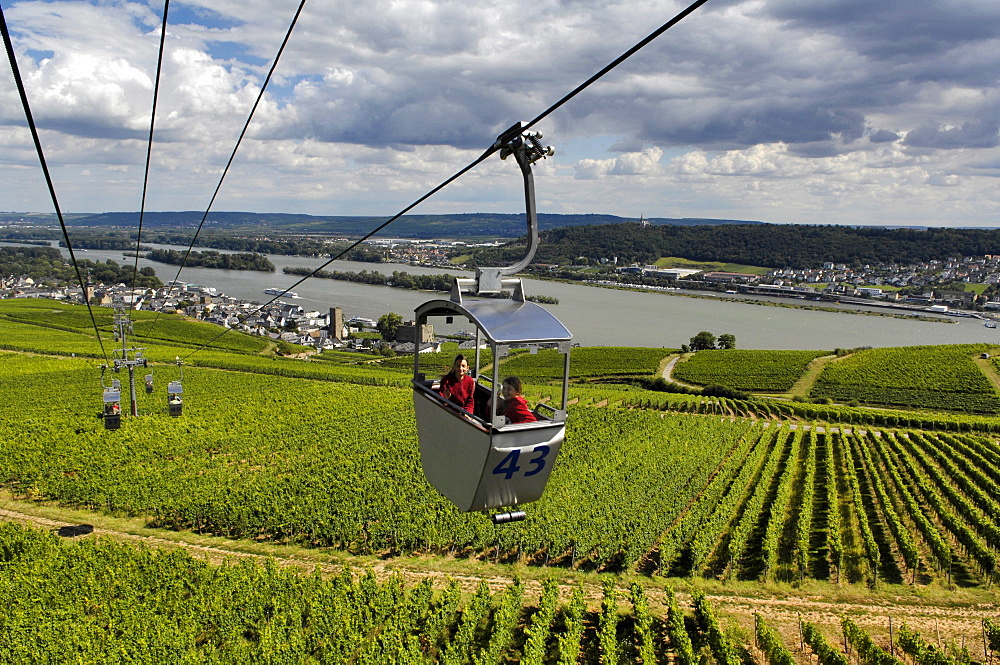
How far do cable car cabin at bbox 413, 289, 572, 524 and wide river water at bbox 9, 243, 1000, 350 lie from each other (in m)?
50.8

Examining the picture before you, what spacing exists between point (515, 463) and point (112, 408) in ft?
53.0

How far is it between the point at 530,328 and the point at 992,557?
56.8 ft

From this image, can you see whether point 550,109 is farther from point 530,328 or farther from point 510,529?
point 510,529

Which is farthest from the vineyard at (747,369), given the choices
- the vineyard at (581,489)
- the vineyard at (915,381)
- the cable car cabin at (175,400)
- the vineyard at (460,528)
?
the cable car cabin at (175,400)

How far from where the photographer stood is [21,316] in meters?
64.6

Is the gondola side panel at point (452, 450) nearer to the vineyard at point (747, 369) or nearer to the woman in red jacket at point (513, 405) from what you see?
the woman in red jacket at point (513, 405)

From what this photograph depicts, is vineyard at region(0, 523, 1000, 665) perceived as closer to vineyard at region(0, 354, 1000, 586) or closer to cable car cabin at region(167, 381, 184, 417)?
vineyard at region(0, 354, 1000, 586)

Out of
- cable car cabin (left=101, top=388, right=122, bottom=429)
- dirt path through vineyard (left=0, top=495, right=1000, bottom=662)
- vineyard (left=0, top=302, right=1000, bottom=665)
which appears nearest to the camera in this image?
vineyard (left=0, top=302, right=1000, bottom=665)

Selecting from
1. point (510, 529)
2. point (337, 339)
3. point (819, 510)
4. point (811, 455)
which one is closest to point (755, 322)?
point (337, 339)

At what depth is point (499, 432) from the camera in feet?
17.4

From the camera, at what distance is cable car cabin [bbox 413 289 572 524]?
17.3 ft

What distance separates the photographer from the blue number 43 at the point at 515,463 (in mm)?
5457

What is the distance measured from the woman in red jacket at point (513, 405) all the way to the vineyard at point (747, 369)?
43756mm

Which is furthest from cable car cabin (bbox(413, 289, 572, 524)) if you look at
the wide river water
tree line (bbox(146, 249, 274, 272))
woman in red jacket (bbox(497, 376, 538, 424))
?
tree line (bbox(146, 249, 274, 272))
